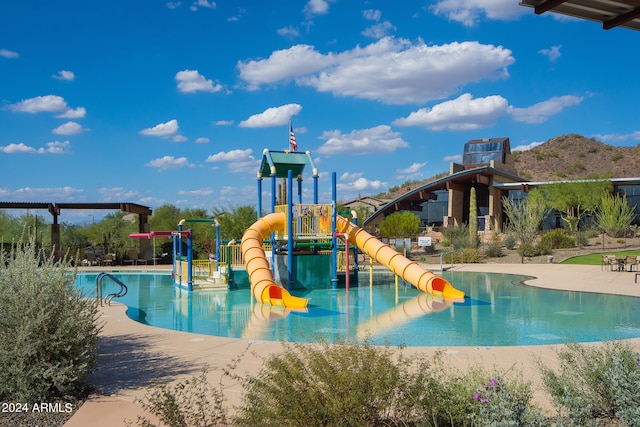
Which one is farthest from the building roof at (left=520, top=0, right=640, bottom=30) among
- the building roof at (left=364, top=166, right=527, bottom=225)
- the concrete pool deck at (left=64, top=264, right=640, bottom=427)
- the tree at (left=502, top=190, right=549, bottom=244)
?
the building roof at (left=364, top=166, right=527, bottom=225)

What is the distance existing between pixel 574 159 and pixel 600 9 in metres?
80.9

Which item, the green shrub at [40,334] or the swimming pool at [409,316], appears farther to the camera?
the swimming pool at [409,316]

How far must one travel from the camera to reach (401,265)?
17.4 metres

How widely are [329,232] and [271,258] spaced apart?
2.11 m

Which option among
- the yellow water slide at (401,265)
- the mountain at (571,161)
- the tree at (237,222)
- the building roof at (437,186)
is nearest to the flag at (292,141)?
the yellow water slide at (401,265)

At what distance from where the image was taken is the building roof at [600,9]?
12.3 ft

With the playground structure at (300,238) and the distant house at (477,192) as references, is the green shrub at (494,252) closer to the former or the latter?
the distant house at (477,192)

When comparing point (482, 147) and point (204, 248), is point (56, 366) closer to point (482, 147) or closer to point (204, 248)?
point (204, 248)

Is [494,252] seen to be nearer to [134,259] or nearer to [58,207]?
[134,259]

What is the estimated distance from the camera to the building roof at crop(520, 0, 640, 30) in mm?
3750

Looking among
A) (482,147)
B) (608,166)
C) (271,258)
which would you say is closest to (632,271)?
(271,258)

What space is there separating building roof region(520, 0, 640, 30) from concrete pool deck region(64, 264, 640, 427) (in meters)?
2.79

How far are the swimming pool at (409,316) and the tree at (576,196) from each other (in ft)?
76.3

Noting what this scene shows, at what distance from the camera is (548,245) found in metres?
31.6
